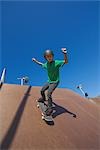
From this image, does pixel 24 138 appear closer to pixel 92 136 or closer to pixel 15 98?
pixel 92 136

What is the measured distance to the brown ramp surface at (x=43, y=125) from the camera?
5.28m

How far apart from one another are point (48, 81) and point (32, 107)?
2.45ft

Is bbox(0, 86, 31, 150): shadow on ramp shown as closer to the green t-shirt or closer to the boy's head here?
the green t-shirt

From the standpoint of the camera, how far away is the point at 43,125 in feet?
20.4

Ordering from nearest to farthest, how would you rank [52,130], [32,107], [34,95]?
1. [52,130]
2. [32,107]
3. [34,95]

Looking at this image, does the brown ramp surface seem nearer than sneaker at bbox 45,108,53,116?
Yes

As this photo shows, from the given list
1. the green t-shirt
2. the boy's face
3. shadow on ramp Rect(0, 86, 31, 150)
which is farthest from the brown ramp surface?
the boy's face

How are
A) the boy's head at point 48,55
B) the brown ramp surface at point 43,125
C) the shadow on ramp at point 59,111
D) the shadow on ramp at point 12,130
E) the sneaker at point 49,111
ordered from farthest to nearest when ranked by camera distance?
the shadow on ramp at point 59,111 < the boy's head at point 48,55 < the sneaker at point 49,111 < the brown ramp surface at point 43,125 < the shadow on ramp at point 12,130

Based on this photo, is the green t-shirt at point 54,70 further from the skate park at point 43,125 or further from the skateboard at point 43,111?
the skate park at point 43,125

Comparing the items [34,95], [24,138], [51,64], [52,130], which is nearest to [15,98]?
[34,95]

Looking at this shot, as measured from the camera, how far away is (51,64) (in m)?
7.13

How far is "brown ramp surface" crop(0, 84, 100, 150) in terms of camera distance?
5281 millimetres

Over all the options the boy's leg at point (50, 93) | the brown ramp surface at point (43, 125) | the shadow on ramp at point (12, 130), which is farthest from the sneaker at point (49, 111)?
the shadow on ramp at point (12, 130)

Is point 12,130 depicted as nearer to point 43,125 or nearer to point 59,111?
point 43,125
